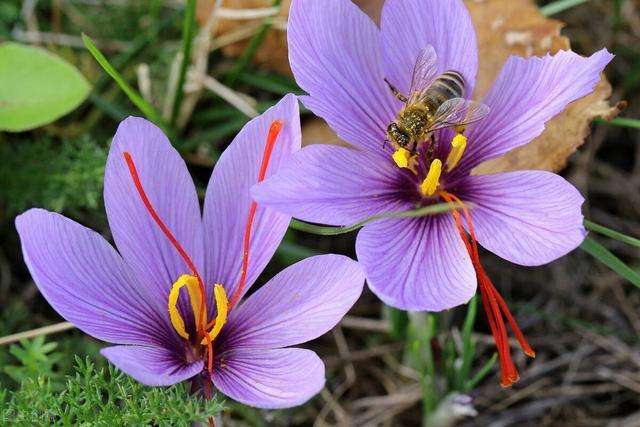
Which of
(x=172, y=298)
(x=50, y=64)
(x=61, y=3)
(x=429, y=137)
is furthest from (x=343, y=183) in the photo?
(x=61, y=3)

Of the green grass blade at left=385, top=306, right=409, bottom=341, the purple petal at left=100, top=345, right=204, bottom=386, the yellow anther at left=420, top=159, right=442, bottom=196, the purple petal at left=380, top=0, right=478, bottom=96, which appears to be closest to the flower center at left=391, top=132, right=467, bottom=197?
the yellow anther at left=420, top=159, right=442, bottom=196

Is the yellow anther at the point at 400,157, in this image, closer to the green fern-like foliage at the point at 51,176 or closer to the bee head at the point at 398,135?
the bee head at the point at 398,135

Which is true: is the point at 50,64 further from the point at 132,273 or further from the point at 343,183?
the point at 343,183

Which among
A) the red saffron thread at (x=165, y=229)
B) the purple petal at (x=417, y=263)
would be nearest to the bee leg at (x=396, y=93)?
the purple petal at (x=417, y=263)

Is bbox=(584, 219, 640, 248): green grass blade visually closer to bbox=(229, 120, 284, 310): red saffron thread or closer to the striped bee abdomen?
the striped bee abdomen

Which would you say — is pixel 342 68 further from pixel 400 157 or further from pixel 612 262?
pixel 612 262
